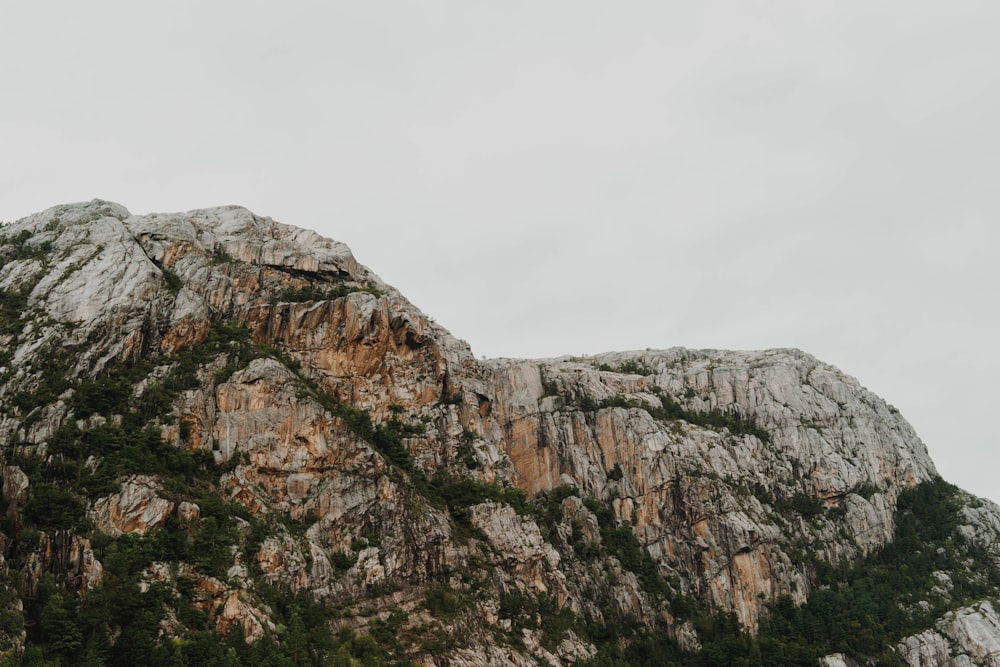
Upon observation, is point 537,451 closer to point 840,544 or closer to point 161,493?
point 840,544

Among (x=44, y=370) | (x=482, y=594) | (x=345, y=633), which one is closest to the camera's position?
(x=345, y=633)

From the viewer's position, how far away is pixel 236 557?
2589 inches

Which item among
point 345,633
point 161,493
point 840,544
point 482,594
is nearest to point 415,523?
point 482,594

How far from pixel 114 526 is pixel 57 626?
9.81 metres

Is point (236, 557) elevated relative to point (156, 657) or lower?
elevated

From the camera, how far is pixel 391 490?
8056 centimetres

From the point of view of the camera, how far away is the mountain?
6266 centimetres

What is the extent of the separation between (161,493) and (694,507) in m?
69.6

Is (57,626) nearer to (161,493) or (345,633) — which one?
(161,493)

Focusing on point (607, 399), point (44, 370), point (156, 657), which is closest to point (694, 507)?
point (607, 399)

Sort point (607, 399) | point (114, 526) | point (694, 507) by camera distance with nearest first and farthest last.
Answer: point (114, 526) < point (694, 507) < point (607, 399)

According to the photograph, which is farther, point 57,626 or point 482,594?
point 482,594

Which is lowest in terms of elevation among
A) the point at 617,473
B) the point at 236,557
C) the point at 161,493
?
the point at 236,557

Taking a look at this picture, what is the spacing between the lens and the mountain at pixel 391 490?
62.7 m
